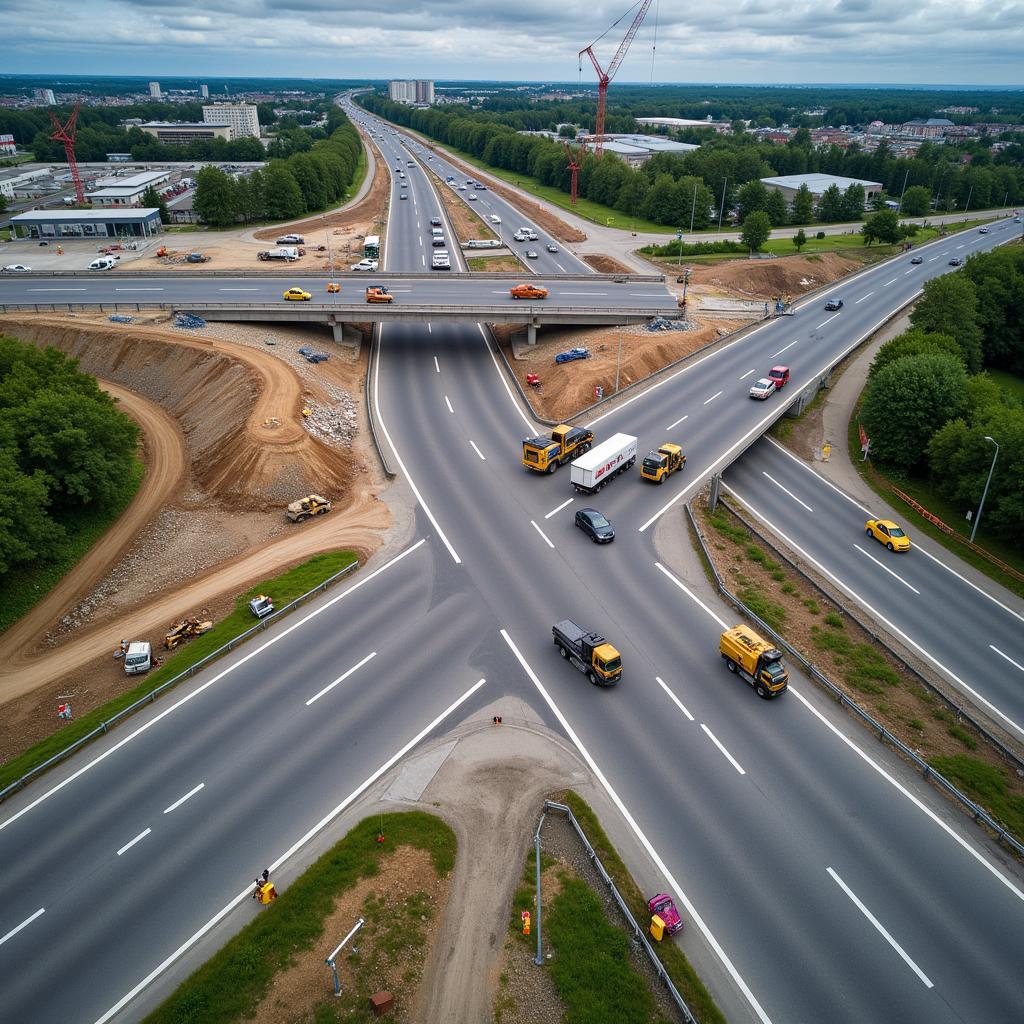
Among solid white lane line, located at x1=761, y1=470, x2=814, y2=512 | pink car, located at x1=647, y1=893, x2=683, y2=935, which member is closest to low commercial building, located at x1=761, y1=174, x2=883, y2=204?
solid white lane line, located at x1=761, y1=470, x2=814, y2=512

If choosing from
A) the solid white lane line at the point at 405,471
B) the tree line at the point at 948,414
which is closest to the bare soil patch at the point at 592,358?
the solid white lane line at the point at 405,471

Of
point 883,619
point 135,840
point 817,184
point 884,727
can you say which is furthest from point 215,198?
point 817,184

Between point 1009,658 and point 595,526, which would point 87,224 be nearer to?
point 595,526

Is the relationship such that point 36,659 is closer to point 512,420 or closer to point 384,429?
→ point 384,429

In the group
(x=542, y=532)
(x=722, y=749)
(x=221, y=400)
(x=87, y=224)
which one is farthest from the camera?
(x=87, y=224)

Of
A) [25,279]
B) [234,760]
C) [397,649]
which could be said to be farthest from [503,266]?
[234,760]

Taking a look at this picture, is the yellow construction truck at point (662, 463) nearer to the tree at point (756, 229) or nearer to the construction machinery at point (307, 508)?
the construction machinery at point (307, 508)
